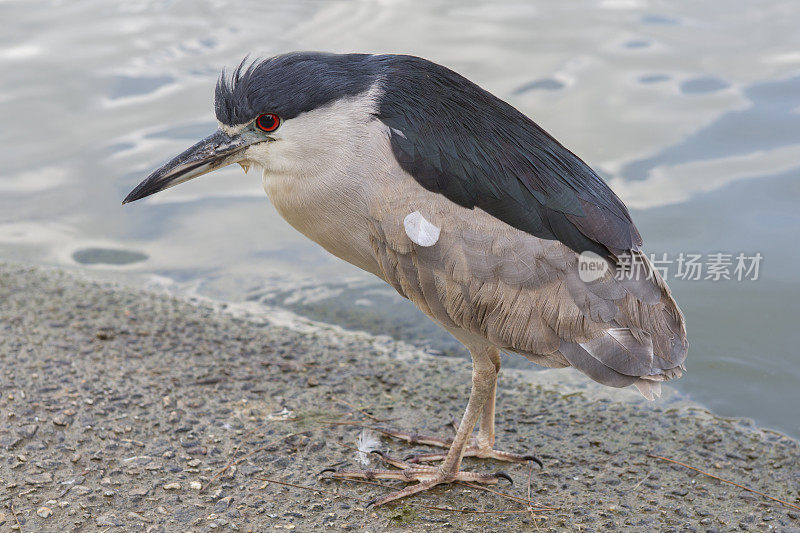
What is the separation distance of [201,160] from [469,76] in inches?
216

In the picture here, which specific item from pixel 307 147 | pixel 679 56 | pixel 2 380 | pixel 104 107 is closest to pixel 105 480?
pixel 2 380

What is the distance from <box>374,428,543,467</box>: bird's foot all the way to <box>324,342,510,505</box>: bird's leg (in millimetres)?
168

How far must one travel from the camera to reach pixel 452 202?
3451mm

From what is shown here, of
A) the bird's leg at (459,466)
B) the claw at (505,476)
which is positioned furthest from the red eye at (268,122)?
the claw at (505,476)

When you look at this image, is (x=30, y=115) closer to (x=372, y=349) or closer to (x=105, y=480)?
(x=372, y=349)

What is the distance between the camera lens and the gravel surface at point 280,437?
3582 mm

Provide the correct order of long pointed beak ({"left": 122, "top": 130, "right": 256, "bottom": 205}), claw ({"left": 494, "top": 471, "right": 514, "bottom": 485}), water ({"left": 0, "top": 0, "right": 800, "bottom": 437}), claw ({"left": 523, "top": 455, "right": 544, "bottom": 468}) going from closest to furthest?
long pointed beak ({"left": 122, "top": 130, "right": 256, "bottom": 205})
claw ({"left": 494, "top": 471, "right": 514, "bottom": 485})
claw ({"left": 523, "top": 455, "right": 544, "bottom": 468})
water ({"left": 0, "top": 0, "right": 800, "bottom": 437})

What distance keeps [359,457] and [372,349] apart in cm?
135

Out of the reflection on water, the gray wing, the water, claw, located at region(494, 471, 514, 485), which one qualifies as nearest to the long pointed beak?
the gray wing

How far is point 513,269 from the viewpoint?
3.46m

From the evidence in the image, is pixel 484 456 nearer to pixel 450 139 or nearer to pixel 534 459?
pixel 534 459

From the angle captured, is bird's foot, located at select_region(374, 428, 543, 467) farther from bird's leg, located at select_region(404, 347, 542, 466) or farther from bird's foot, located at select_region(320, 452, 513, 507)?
bird's foot, located at select_region(320, 452, 513, 507)

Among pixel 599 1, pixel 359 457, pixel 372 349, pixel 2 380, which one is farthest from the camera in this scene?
pixel 599 1

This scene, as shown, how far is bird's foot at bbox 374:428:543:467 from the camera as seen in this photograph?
13.4ft
